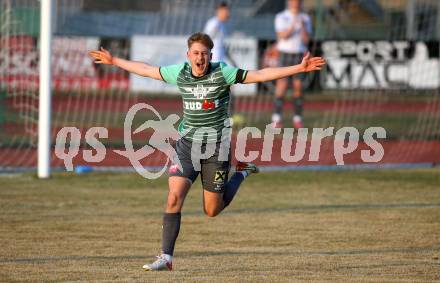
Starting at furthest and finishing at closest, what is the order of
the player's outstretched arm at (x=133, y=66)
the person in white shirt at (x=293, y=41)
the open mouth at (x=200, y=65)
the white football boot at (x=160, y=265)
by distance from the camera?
the person in white shirt at (x=293, y=41) < the player's outstretched arm at (x=133, y=66) < the open mouth at (x=200, y=65) < the white football boot at (x=160, y=265)

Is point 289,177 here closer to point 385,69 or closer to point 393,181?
point 393,181

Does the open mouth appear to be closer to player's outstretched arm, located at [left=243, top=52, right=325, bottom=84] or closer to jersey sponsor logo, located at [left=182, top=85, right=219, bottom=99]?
jersey sponsor logo, located at [left=182, top=85, right=219, bottom=99]

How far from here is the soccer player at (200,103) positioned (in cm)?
772

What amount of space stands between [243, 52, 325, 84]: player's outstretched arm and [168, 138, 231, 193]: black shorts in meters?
0.60

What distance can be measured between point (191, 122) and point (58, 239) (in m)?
1.83

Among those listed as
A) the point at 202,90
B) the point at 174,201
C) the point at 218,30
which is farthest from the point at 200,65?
the point at 218,30

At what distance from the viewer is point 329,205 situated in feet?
37.3

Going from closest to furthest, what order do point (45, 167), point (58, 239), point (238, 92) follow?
point (58, 239), point (45, 167), point (238, 92)

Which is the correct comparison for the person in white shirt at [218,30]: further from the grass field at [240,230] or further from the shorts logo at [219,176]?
the shorts logo at [219,176]

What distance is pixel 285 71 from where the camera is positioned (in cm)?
786

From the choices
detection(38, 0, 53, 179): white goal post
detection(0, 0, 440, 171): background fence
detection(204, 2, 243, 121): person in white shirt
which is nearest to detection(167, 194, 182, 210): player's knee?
detection(38, 0, 53, 179): white goal post

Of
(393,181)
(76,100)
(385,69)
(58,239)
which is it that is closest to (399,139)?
(393,181)

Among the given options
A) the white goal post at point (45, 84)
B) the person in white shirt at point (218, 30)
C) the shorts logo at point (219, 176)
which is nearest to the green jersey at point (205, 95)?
the shorts logo at point (219, 176)

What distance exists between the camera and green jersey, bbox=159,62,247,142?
7938mm
